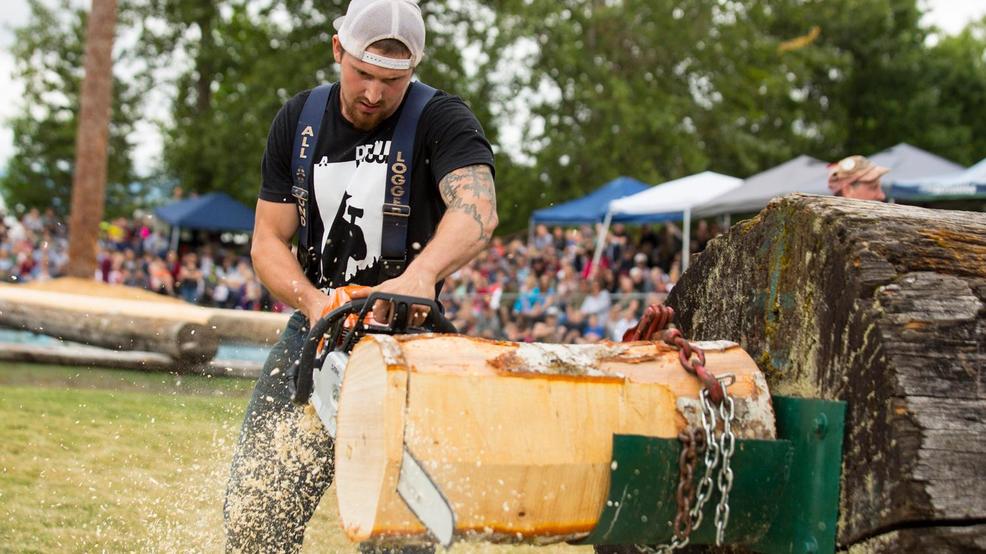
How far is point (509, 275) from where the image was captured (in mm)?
14938

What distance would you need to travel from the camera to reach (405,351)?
6.52 feet

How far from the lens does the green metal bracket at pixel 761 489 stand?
203cm

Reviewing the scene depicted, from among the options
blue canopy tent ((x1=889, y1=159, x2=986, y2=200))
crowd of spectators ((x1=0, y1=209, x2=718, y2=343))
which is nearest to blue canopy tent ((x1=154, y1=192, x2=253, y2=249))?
crowd of spectators ((x1=0, y1=209, x2=718, y2=343))

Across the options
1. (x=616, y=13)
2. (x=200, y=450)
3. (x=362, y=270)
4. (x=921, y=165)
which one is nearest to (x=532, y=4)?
(x=616, y=13)

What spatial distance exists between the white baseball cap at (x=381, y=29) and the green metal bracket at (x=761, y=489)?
52.5 inches

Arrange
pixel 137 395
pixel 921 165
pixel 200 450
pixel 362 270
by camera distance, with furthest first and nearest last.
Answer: pixel 921 165 → pixel 137 395 → pixel 200 450 → pixel 362 270

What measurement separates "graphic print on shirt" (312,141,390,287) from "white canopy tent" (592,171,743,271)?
10.9 m

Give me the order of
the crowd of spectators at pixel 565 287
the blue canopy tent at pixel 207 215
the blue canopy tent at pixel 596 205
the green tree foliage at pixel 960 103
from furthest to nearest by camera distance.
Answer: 1. the green tree foliage at pixel 960 103
2. the blue canopy tent at pixel 207 215
3. the blue canopy tent at pixel 596 205
4. the crowd of spectators at pixel 565 287

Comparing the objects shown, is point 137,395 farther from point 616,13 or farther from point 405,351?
point 616,13

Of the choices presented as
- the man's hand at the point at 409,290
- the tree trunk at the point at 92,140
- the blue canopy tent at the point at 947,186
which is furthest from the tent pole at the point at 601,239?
the man's hand at the point at 409,290

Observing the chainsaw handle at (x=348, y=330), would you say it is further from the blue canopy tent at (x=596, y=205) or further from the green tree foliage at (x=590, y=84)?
the green tree foliage at (x=590, y=84)

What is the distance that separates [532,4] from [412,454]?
2449 cm

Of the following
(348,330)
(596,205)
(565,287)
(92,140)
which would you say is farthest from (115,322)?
(348,330)

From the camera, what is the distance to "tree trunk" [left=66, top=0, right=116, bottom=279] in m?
13.8
